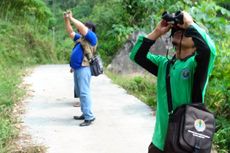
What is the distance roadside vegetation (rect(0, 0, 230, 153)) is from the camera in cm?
656

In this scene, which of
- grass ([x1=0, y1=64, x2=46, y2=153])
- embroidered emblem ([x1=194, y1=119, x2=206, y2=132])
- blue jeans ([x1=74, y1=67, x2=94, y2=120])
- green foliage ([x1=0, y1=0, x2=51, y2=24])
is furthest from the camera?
green foliage ([x1=0, y1=0, x2=51, y2=24])

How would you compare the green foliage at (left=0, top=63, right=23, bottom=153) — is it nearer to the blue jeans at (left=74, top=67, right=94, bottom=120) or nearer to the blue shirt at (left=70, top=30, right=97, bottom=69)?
the blue jeans at (left=74, top=67, right=94, bottom=120)

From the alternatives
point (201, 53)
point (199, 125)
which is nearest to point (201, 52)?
point (201, 53)

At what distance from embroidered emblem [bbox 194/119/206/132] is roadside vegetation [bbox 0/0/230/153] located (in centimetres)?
282

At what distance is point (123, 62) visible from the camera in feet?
52.4

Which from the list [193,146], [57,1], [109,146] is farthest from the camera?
[57,1]

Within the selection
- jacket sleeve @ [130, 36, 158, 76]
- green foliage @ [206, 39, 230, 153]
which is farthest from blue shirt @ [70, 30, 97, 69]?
jacket sleeve @ [130, 36, 158, 76]

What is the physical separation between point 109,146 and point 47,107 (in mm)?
3207

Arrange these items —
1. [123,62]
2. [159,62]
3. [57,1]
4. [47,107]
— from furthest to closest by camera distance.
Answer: [57,1]
[123,62]
[47,107]
[159,62]

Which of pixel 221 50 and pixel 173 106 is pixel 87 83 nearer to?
pixel 221 50

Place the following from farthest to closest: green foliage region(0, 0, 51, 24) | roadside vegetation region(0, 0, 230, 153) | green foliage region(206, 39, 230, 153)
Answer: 1. green foliage region(0, 0, 51, 24)
2. roadside vegetation region(0, 0, 230, 153)
3. green foliage region(206, 39, 230, 153)

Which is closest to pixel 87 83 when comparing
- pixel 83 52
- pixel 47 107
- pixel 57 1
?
pixel 83 52

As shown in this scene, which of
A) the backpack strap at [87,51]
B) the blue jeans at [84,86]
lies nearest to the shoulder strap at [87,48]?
the backpack strap at [87,51]

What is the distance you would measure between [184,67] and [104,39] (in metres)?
21.8
